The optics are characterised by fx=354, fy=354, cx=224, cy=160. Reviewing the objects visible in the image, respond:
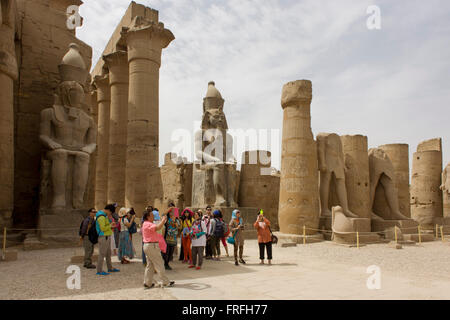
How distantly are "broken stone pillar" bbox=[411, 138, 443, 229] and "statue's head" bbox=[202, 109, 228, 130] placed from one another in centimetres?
1320

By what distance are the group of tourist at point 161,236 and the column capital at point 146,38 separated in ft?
32.9

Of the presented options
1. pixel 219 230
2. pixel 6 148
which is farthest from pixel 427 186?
pixel 6 148

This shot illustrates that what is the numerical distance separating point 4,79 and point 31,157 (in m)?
3.01

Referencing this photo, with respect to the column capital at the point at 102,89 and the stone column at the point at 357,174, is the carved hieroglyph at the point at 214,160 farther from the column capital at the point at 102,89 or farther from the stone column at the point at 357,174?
the column capital at the point at 102,89

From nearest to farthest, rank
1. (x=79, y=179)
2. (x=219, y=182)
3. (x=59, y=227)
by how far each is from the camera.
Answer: (x=59, y=227) < (x=79, y=179) < (x=219, y=182)

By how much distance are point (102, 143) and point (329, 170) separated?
13.1 meters

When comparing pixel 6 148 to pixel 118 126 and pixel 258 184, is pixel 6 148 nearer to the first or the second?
pixel 118 126

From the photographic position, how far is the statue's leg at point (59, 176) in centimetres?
1005

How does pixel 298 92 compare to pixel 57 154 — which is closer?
pixel 57 154

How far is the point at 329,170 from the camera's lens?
12.3m

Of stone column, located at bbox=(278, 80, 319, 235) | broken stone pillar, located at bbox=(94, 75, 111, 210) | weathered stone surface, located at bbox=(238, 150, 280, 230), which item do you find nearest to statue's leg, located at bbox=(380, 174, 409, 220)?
stone column, located at bbox=(278, 80, 319, 235)

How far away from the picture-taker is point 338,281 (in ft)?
17.6

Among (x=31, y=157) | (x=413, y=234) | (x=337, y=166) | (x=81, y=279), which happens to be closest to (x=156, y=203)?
(x=31, y=157)

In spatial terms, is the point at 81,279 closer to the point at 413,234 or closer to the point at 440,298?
the point at 440,298
